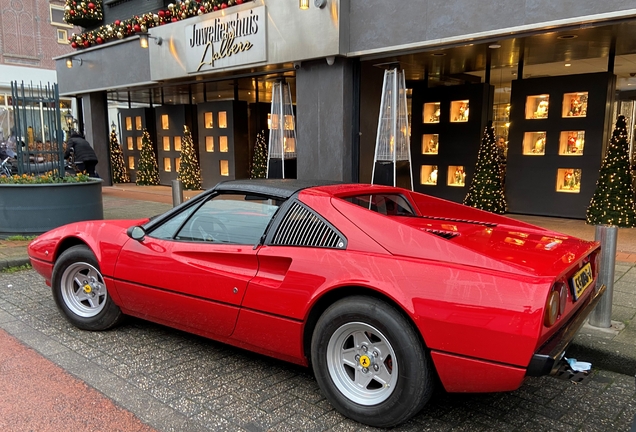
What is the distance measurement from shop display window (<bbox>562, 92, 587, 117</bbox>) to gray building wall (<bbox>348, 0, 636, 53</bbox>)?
10.6 feet

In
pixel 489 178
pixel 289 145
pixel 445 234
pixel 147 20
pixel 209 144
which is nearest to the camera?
pixel 445 234

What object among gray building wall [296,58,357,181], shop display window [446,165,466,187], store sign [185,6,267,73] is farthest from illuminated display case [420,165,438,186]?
store sign [185,6,267,73]

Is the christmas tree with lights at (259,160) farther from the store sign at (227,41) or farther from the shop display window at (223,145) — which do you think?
the store sign at (227,41)

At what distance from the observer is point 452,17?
743 centimetres

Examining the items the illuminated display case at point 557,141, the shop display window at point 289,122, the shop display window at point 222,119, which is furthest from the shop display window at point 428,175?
the shop display window at point 222,119

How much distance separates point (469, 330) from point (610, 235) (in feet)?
7.33

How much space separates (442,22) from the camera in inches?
297

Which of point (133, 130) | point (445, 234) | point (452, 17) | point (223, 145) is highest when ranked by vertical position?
point (452, 17)

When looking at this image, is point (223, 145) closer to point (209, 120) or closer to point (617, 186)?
point (209, 120)

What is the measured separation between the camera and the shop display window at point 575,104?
9250 millimetres

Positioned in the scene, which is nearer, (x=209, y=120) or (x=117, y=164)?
(x=209, y=120)

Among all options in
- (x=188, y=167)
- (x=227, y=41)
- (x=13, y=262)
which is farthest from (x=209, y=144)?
(x=13, y=262)

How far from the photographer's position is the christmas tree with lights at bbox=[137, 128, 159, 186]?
1672 cm

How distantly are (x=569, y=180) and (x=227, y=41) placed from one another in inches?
303
